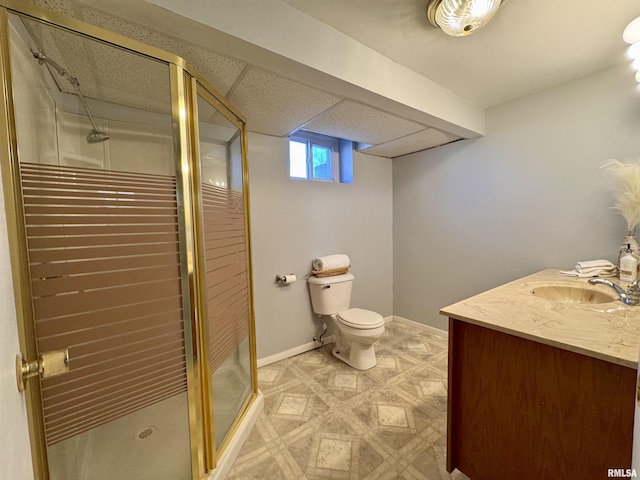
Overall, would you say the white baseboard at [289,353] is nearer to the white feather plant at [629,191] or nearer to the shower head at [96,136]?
the shower head at [96,136]

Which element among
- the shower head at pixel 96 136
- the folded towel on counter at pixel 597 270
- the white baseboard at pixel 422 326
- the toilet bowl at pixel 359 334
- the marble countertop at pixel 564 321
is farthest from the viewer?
the white baseboard at pixel 422 326

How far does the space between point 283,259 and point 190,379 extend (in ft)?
4.18

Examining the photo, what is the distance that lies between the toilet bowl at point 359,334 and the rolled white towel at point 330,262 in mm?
434

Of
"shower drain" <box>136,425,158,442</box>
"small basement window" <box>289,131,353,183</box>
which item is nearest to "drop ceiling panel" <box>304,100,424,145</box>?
"small basement window" <box>289,131,353,183</box>

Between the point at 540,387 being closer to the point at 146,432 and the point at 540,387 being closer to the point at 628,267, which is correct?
the point at 628,267

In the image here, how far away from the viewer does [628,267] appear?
4.69 feet

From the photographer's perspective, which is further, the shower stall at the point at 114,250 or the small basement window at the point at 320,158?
the small basement window at the point at 320,158

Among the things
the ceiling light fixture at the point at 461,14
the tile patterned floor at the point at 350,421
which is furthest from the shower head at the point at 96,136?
the tile patterned floor at the point at 350,421

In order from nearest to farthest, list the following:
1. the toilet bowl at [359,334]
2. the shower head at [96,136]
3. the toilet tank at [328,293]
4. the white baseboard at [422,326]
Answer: the shower head at [96,136] → the toilet bowl at [359,334] → the toilet tank at [328,293] → the white baseboard at [422,326]

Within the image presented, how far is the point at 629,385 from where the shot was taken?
770 mm

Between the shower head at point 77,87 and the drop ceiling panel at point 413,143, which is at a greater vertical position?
the drop ceiling panel at point 413,143

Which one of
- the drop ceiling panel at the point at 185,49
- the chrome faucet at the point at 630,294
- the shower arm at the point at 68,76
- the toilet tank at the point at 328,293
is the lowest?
the toilet tank at the point at 328,293

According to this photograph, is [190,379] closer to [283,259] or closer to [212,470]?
[212,470]

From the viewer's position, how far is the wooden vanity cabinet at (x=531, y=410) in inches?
31.7
